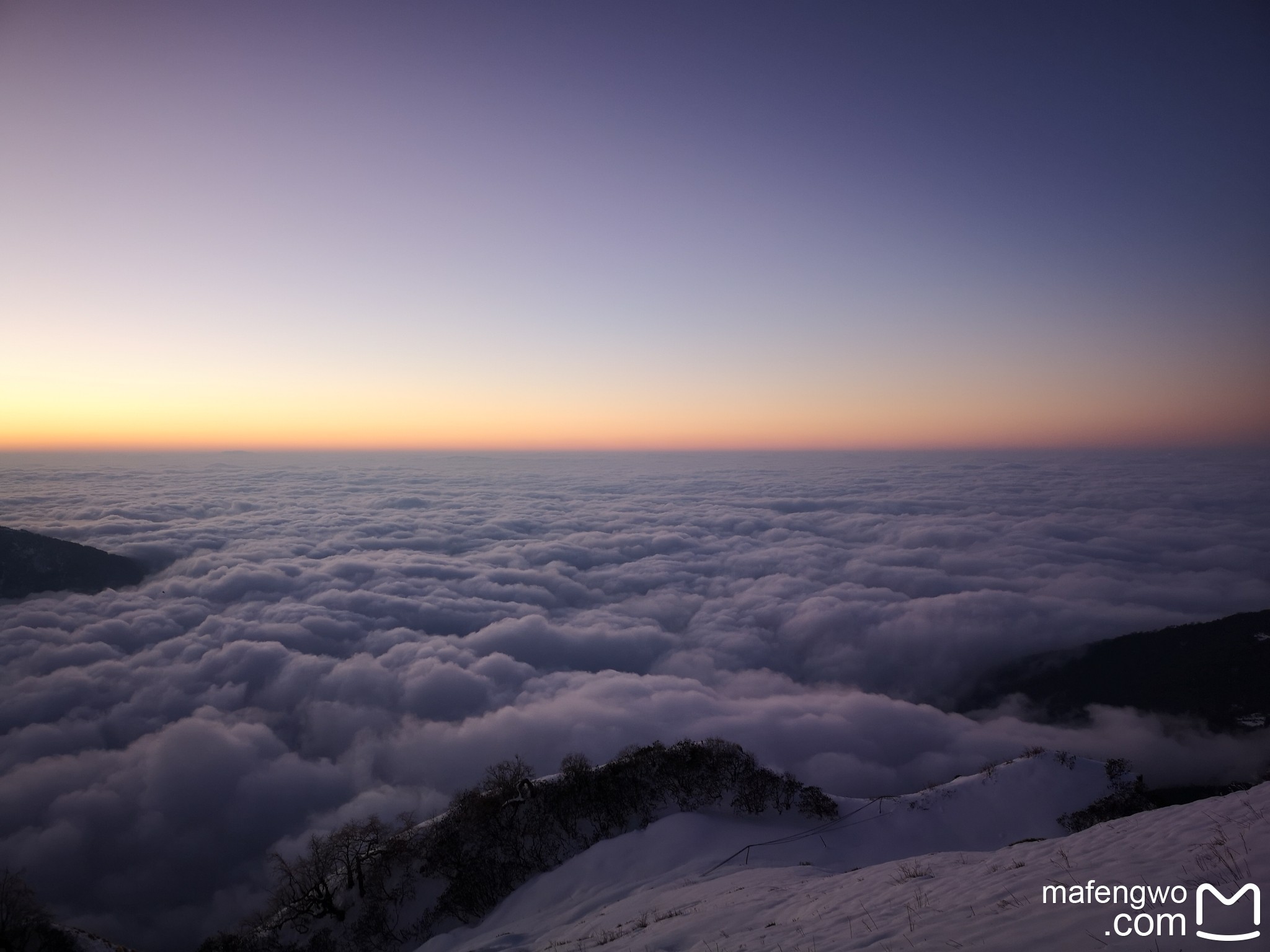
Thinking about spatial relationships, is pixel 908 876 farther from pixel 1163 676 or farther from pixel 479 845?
pixel 1163 676

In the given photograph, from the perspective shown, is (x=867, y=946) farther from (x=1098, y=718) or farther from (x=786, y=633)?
(x=1098, y=718)

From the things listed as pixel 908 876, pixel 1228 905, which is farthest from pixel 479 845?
pixel 1228 905

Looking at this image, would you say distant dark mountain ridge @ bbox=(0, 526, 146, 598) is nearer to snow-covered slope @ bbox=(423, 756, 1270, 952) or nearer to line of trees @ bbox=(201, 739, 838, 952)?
line of trees @ bbox=(201, 739, 838, 952)

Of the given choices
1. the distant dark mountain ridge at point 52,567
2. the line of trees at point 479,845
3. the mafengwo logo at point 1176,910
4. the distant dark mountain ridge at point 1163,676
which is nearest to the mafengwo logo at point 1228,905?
the mafengwo logo at point 1176,910

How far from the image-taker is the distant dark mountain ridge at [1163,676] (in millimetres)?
77312

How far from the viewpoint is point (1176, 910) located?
27.6 ft

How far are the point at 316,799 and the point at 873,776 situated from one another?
63.9m

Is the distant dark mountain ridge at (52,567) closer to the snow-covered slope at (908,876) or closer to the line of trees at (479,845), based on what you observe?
the line of trees at (479,845)

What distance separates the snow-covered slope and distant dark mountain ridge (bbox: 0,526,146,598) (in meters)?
147

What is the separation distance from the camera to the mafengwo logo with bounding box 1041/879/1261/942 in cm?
750

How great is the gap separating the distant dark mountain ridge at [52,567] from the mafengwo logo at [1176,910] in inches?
6632

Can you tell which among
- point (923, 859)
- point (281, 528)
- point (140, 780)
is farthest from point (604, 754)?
point (281, 528)

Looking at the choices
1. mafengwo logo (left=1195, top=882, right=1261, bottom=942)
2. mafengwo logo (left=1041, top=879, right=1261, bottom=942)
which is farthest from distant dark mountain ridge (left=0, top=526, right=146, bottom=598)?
mafengwo logo (left=1195, top=882, right=1261, bottom=942)

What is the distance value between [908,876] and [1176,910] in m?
7.66
